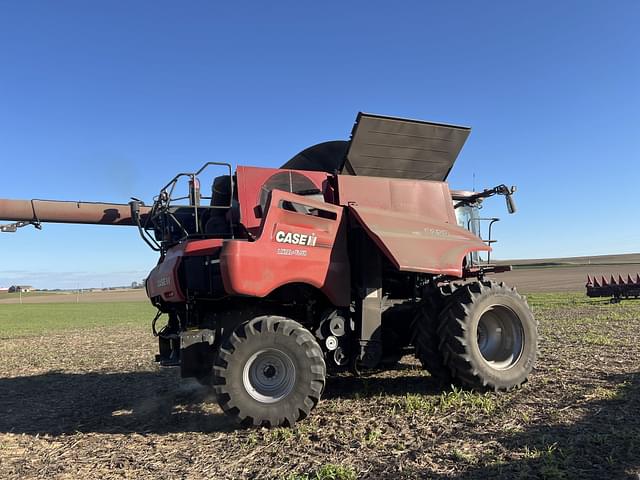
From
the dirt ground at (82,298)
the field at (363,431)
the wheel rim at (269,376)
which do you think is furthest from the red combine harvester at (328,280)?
the dirt ground at (82,298)

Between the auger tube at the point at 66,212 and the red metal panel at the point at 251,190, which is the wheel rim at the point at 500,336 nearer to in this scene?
the red metal panel at the point at 251,190

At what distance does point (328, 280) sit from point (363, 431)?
174 cm

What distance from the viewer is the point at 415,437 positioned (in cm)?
455

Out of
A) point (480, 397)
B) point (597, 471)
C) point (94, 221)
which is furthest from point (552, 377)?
point (94, 221)

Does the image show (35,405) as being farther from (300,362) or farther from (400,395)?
(400,395)

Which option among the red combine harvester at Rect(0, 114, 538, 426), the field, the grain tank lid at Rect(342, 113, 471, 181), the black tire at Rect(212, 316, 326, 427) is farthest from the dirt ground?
the black tire at Rect(212, 316, 326, 427)

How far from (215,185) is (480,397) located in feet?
13.9

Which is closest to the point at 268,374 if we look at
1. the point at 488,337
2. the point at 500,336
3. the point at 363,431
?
the point at 363,431

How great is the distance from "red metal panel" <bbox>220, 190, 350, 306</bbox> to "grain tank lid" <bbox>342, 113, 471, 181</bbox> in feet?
2.77

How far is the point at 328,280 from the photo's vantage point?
5805 millimetres

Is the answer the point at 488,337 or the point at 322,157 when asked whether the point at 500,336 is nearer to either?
the point at 488,337

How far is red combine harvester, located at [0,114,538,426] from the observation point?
17.1ft

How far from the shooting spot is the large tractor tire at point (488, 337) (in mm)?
5855

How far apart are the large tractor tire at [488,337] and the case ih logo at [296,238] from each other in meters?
1.89
